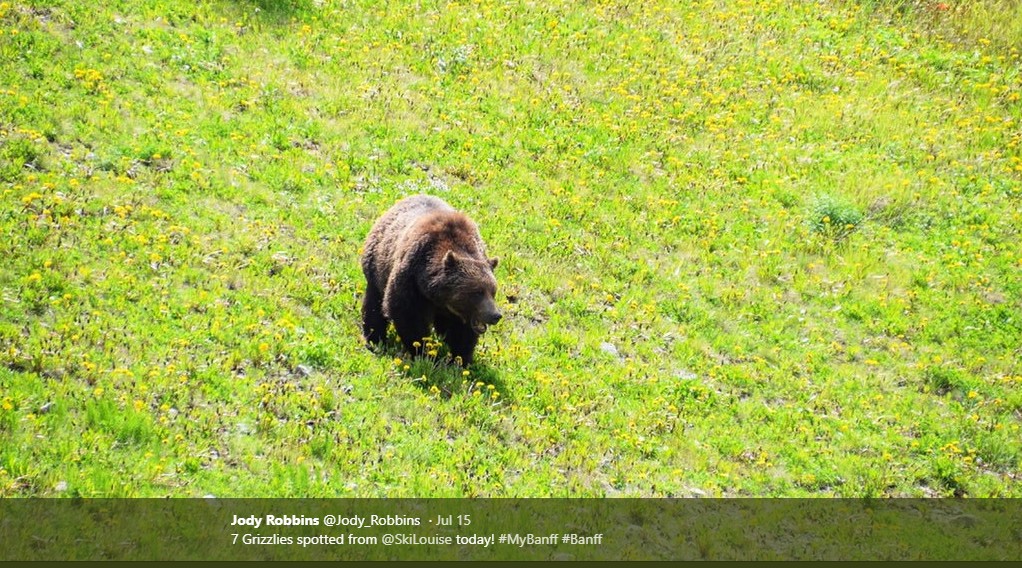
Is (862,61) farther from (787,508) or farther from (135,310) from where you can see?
(135,310)

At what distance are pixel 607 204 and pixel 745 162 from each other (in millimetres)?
3402

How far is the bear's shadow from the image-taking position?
1074 cm

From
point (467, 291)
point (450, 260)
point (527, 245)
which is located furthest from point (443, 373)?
point (527, 245)

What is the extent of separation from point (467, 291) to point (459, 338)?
0.76 m

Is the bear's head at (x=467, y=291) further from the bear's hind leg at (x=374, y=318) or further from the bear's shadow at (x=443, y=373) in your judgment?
the bear's hind leg at (x=374, y=318)

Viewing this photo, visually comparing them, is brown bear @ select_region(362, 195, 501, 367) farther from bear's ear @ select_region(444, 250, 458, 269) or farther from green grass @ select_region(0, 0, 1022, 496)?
green grass @ select_region(0, 0, 1022, 496)

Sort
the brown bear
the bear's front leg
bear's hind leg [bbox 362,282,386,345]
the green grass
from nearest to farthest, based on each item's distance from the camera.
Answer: the green grass
the brown bear
the bear's front leg
bear's hind leg [bbox 362,282,386,345]

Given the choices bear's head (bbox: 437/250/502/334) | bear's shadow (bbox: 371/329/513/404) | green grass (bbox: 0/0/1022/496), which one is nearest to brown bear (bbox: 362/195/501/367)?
bear's head (bbox: 437/250/502/334)

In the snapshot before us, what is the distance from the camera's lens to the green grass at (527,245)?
30.6 ft

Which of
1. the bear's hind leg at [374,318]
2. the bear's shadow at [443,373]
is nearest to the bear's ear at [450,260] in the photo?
the bear's shadow at [443,373]

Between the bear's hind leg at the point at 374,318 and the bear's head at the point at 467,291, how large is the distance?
1106 mm

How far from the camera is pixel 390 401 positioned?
10.1 m

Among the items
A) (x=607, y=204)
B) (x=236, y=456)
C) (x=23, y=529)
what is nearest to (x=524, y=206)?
(x=607, y=204)

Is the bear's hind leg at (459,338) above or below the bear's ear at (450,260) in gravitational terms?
below
